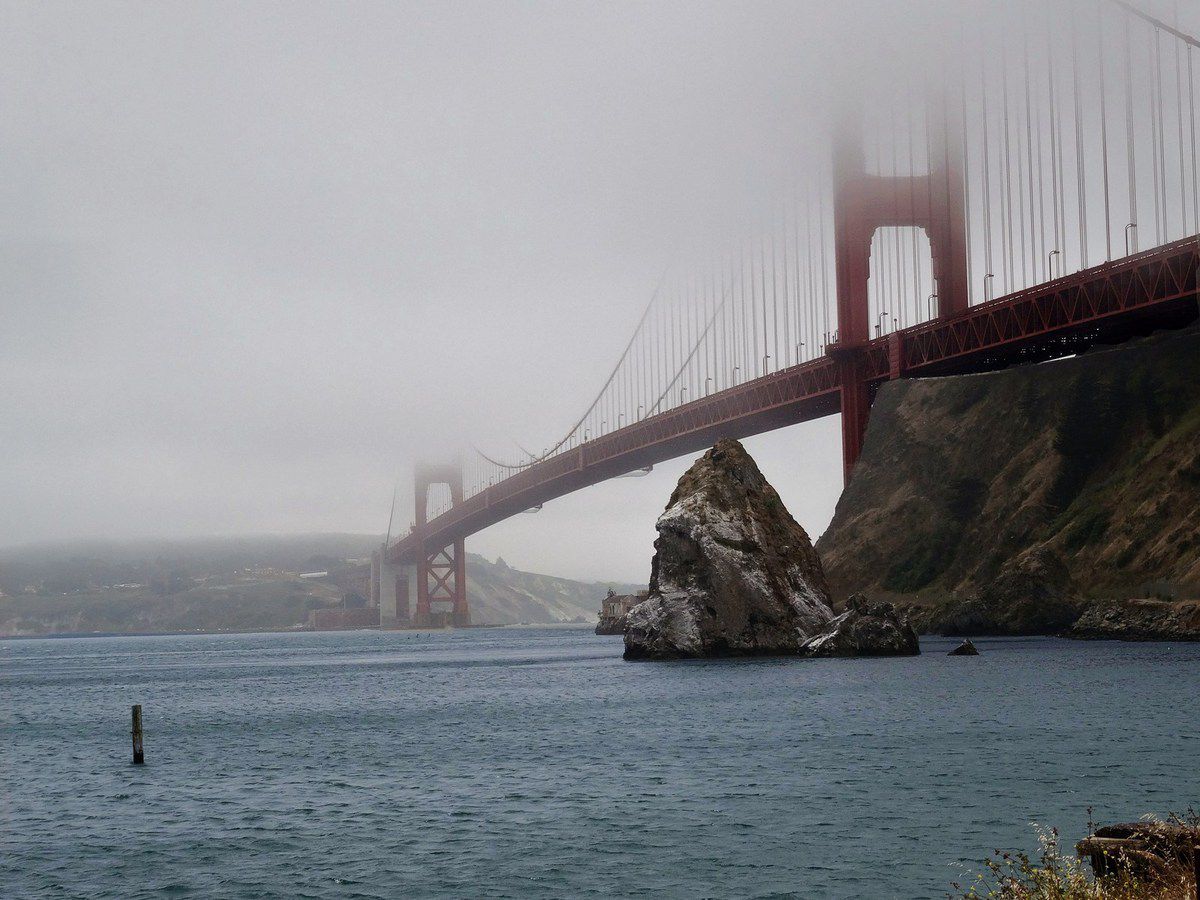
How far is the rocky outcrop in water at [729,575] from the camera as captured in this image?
6419 cm

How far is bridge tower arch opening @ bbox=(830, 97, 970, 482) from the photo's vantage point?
9806cm

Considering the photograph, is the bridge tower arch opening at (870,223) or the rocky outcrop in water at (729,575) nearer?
the rocky outcrop in water at (729,575)

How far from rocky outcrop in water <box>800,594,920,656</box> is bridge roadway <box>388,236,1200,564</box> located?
23374mm

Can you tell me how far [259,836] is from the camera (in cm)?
2234

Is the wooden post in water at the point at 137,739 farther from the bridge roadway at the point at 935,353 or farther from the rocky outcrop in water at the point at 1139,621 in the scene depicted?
the bridge roadway at the point at 935,353

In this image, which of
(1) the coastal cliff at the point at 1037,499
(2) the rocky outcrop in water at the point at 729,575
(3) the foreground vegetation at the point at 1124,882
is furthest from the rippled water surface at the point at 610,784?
(1) the coastal cliff at the point at 1037,499

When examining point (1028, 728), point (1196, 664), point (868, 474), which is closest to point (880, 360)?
point (868, 474)

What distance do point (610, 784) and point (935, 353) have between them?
227ft

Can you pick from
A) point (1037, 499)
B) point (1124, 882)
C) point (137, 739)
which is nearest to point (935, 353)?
point (1037, 499)

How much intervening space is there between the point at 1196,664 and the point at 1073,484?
1468 inches

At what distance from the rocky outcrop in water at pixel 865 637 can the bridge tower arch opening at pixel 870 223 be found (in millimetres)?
34861

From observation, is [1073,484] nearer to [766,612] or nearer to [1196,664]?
[766,612]

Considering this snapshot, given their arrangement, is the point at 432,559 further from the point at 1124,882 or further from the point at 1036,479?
the point at 1124,882

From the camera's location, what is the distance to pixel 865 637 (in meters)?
63.8
